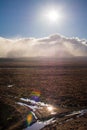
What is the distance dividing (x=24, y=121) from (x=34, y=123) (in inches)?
36.2

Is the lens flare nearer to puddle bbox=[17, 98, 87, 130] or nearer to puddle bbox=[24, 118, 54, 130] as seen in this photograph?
puddle bbox=[17, 98, 87, 130]

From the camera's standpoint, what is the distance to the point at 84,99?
105 ft

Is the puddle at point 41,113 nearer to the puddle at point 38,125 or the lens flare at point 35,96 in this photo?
the puddle at point 38,125

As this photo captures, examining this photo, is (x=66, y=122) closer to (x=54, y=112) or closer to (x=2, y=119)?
(x=54, y=112)

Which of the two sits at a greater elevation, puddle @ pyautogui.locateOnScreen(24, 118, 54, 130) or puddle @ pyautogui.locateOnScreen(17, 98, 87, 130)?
puddle @ pyautogui.locateOnScreen(17, 98, 87, 130)

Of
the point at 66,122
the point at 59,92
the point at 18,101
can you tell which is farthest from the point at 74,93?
the point at 66,122

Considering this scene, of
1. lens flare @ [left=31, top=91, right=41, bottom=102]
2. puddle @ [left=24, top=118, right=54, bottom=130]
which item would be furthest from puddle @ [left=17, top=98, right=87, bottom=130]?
lens flare @ [left=31, top=91, right=41, bottom=102]

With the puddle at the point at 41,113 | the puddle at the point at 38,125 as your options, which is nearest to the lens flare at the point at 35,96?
the puddle at the point at 41,113

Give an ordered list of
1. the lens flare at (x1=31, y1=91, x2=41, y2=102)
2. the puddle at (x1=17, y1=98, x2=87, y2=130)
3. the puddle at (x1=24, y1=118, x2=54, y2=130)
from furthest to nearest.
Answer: the lens flare at (x1=31, y1=91, x2=41, y2=102), the puddle at (x1=17, y1=98, x2=87, y2=130), the puddle at (x1=24, y1=118, x2=54, y2=130)

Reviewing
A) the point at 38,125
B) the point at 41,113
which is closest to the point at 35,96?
the point at 41,113

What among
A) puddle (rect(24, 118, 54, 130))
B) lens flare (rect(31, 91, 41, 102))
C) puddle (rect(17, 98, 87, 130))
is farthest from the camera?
lens flare (rect(31, 91, 41, 102))

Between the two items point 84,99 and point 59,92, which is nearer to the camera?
point 84,99

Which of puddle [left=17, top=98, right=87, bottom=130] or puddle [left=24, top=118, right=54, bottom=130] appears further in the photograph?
puddle [left=17, top=98, right=87, bottom=130]

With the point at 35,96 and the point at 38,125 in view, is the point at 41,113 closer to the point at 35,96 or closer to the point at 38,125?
the point at 38,125
